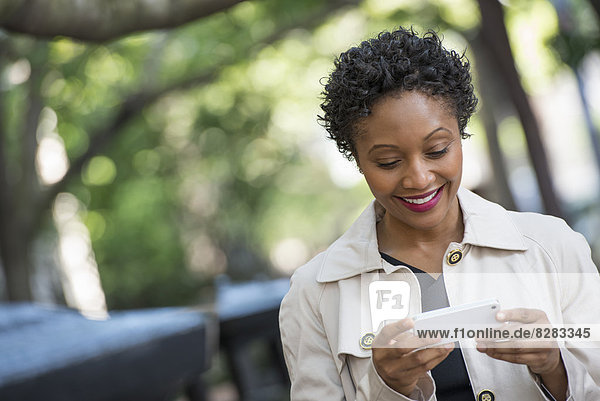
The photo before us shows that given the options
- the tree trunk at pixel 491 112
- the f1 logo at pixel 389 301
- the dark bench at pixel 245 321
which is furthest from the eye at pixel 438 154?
the tree trunk at pixel 491 112

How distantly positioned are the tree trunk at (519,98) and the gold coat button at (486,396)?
15.1 ft

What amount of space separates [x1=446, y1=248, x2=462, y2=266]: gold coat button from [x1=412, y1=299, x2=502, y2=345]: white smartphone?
334 mm

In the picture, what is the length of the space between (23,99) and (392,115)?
383 inches

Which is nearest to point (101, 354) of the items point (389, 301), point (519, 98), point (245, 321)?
point (389, 301)

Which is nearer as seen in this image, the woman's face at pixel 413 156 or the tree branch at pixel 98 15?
the woman's face at pixel 413 156

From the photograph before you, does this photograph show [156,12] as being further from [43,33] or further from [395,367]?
[395,367]

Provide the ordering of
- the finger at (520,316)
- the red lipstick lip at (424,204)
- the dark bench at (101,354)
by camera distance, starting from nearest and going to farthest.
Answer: the finger at (520,316) → the red lipstick lip at (424,204) → the dark bench at (101,354)

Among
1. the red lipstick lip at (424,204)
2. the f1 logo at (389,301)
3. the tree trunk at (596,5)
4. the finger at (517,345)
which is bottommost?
the finger at (517,345)

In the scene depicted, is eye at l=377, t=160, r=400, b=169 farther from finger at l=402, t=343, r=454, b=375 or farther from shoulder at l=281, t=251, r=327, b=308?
finger at l=402, t=343, r=454, b=375

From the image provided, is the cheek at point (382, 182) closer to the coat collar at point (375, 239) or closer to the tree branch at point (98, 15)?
the coat collar at point (375, 239)

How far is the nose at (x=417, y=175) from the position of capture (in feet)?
6.57

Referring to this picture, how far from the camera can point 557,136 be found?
88.7ft

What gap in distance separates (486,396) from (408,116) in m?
0.75

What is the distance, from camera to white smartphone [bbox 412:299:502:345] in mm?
1760
